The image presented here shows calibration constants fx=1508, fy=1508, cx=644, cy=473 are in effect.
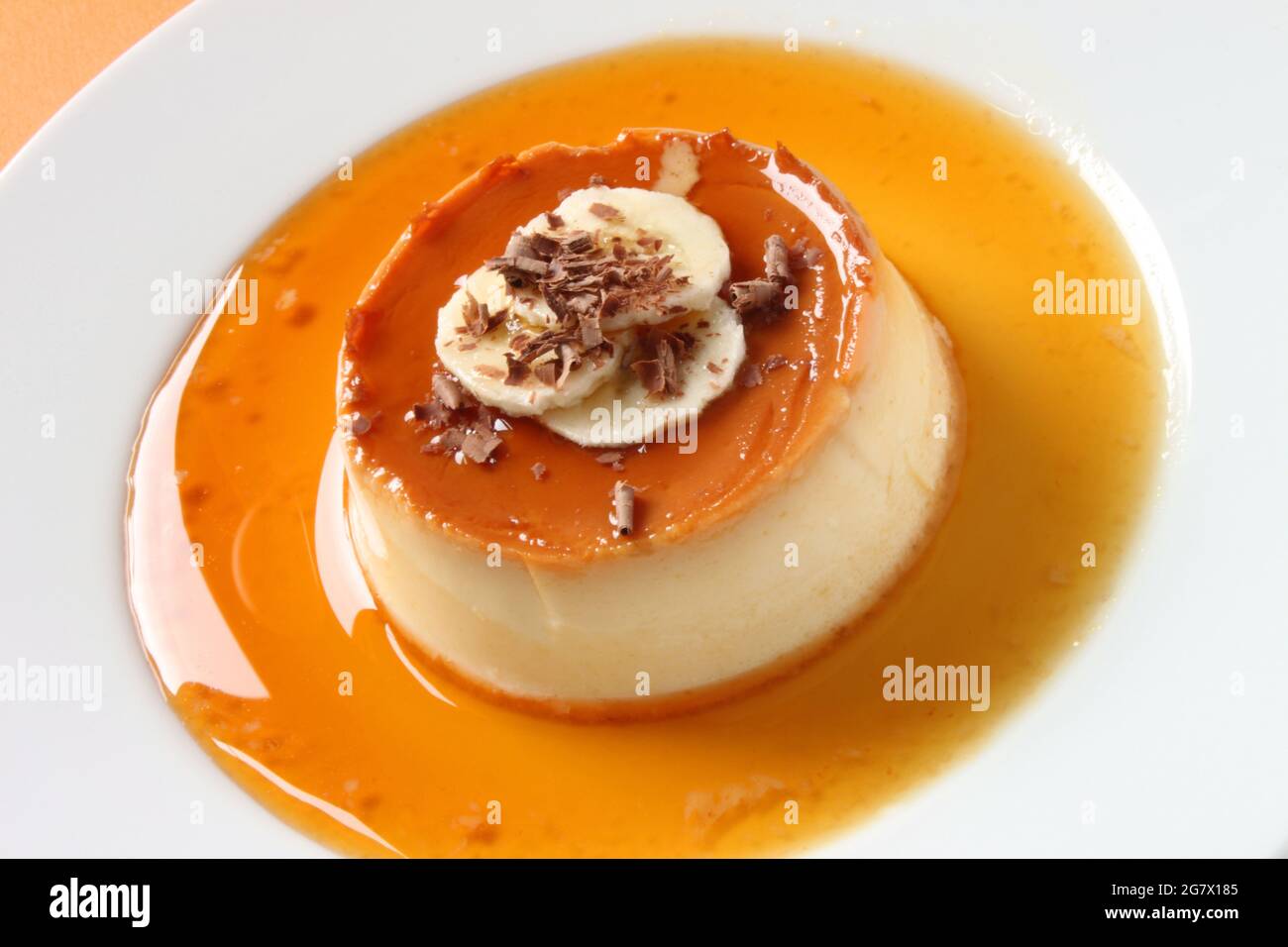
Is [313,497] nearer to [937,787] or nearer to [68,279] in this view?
[68,279]

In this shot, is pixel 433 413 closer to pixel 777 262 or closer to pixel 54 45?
pixel 777 262

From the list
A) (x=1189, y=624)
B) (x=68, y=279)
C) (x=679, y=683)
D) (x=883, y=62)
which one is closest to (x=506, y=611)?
(x=679, y=683)

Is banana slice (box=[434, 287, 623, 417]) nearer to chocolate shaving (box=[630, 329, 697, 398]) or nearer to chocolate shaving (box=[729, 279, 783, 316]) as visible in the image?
chocolate shaving (box=[630, 329, 697, 398])

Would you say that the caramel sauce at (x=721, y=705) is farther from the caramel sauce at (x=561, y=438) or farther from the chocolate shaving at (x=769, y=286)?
the chocolate shaving at (x=769, y=286)

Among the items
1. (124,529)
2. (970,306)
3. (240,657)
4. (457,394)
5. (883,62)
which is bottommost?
(240,657)

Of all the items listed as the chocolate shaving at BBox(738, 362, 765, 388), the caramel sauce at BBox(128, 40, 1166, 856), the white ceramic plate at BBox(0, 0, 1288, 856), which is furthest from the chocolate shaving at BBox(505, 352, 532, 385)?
the white ceramic plate at BBox(0, 0, 1288, 856)
